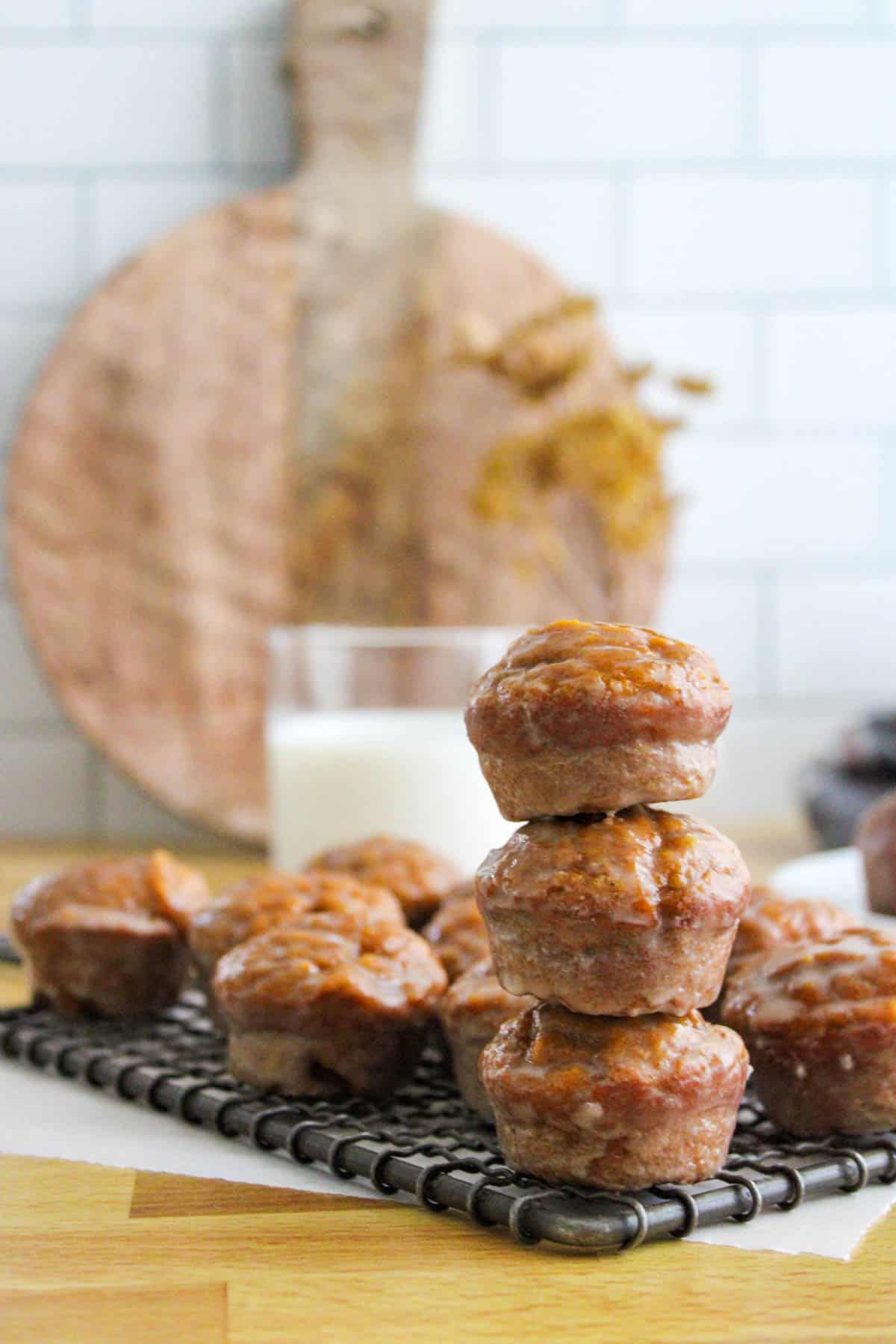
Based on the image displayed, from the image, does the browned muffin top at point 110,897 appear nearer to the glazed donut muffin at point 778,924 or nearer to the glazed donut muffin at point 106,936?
the glazed donut muffin at point 106,936

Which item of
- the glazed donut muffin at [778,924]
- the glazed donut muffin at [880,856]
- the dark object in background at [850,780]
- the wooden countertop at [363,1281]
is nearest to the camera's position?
the wooden countertop at [363,1281]

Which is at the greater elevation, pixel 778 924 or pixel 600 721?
pixel 600 721

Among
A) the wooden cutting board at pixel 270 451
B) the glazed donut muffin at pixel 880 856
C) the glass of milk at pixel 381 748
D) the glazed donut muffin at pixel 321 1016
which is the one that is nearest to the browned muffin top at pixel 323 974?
the glazed donut muffin at pixel 321 1016

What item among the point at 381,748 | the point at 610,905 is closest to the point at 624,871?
the point at 610,905

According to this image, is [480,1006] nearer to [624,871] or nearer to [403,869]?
[624,871]

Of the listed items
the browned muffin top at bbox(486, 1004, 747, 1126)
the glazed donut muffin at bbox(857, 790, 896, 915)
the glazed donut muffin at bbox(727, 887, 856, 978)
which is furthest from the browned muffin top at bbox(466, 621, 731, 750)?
the glazed donut muffin at bbox(857, 790, 896, 915)

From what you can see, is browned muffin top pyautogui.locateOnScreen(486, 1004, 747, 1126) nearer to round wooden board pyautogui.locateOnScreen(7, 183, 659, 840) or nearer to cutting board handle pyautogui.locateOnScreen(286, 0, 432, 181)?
round wooden board pyautogui.locateOnScreen(7, 183, 659, 840)
